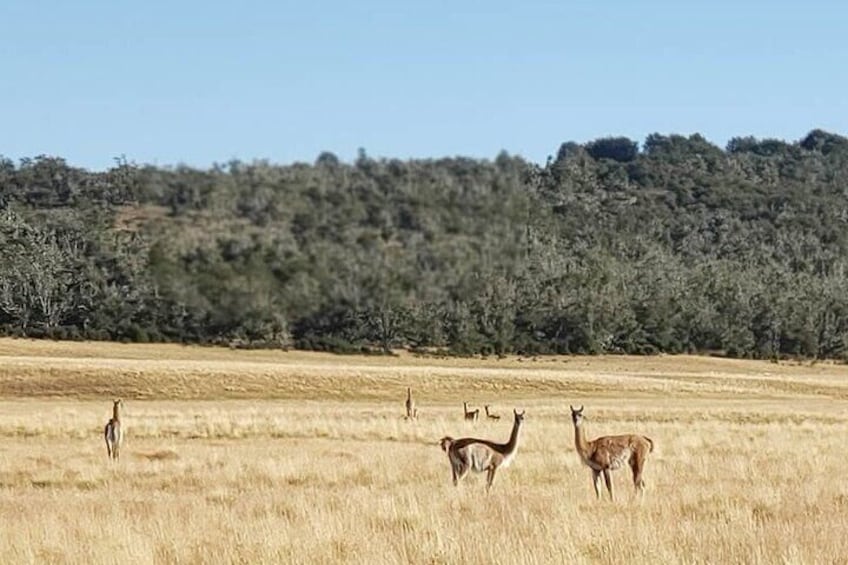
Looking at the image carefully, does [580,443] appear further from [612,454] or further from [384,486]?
[384,486]

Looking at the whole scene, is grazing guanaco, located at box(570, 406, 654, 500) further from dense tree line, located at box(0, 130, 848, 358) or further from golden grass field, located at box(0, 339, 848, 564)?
dense tree line, located at box(0, 130, 848, 358)

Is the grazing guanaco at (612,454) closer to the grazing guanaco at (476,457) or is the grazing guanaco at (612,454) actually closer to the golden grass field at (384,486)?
the golden grass field at (384,486)

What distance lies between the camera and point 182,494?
1952 centimetres

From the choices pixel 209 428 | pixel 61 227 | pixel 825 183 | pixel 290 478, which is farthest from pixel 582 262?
pixel 825 183

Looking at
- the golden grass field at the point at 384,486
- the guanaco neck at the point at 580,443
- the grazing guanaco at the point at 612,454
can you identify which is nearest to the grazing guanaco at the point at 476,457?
the golden grass field at the point at 384,486

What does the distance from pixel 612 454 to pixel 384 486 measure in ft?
12.8

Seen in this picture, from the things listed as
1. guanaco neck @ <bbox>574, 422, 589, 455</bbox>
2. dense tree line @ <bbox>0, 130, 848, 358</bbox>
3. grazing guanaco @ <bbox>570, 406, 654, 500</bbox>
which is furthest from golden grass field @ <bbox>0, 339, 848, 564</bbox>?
dense tree line @ <bbox>0, 130, 848, 358</bbox>

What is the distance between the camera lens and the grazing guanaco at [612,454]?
1877 centimetres

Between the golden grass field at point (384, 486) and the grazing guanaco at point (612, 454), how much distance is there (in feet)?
1.13

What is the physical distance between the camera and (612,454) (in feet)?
61.9

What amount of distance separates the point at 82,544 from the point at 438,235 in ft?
16.3

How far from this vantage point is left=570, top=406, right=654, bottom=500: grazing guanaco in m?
18.8

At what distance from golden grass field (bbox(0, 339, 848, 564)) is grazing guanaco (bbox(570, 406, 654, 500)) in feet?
1.13

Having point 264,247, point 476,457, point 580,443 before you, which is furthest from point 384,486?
point 264,247
